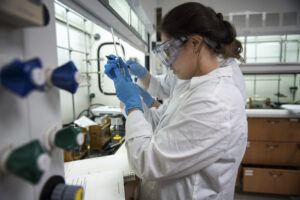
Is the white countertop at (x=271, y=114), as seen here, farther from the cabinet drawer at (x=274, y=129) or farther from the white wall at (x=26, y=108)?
the white wall at (x=26, y=108)

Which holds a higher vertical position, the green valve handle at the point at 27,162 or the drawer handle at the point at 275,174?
the green valve handle at the point at 27,162

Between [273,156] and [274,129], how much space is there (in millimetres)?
382

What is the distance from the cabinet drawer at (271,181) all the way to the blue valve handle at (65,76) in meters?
2.54

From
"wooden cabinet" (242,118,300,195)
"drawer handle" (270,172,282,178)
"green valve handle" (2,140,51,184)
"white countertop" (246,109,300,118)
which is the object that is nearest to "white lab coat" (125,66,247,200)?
"green valve handle" (2,140,51,184)

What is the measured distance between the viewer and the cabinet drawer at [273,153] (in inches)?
86.7

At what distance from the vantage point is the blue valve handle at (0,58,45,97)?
0.22 metres

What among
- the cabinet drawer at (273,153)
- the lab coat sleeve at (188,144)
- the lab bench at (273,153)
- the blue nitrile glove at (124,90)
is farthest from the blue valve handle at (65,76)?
the cabinet drawer at (273,153)

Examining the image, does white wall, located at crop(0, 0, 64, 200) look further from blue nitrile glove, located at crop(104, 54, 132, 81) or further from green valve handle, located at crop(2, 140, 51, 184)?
blue nitrile glove, located at crop(104, 54, 132, 81)

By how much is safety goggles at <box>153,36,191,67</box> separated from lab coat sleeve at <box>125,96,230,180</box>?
0.99 feet

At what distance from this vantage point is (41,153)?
24 cm

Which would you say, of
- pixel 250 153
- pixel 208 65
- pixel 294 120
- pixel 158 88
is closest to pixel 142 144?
pixel 208 65

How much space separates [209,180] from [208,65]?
560 millimetres

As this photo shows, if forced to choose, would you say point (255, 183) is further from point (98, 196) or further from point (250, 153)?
point (98, 196)

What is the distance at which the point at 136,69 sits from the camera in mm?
1393
